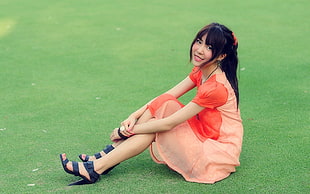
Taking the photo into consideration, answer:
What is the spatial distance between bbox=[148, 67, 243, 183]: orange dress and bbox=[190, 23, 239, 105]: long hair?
5 cm

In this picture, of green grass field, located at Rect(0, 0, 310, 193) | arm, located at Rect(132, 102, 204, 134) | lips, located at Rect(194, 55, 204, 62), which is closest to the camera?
arm, located at Rect(132, 102, 204, 134)

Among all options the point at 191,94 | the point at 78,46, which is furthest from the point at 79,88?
the point at 78,46

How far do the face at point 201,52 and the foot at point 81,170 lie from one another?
3.05ft

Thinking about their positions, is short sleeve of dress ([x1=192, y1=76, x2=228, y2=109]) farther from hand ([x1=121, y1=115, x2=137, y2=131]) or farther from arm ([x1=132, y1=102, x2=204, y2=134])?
hand ([x1=121, y1=115, x2=137, y2=131])

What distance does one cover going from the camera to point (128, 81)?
6.49m

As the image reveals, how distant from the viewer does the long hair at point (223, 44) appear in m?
3.80

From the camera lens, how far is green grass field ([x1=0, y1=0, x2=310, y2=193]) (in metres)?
4.02

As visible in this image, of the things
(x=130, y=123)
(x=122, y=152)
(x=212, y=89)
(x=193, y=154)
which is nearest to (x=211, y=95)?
(x=212, y=89)

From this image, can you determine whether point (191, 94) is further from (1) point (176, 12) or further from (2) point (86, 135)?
(1) point (176, 12)

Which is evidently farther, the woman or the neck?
the neck

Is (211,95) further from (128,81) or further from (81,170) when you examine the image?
(128,81)

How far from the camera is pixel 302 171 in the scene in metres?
3.98

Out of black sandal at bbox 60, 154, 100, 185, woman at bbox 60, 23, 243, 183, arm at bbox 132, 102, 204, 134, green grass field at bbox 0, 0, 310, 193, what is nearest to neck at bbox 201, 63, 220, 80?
woman at bbox 60, 23, 243, 183

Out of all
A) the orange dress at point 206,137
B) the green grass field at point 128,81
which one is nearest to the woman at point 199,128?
the orange dress at point 206,137
